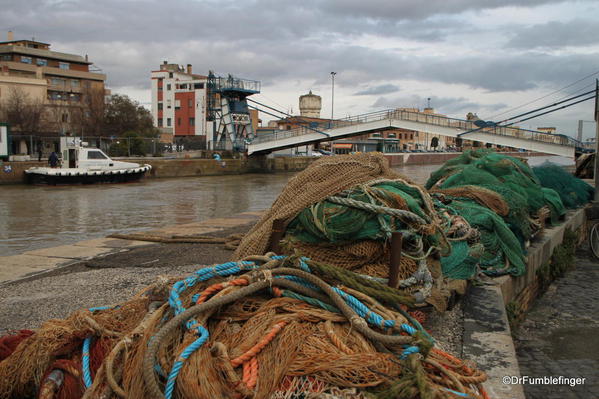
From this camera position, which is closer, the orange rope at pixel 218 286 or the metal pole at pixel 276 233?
the orange rope at pixel 218 286

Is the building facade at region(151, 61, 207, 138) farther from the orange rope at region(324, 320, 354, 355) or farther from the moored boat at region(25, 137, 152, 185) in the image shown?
the orange rope at region(324, 320, 354, 355)

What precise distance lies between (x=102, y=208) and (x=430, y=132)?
24.8 m

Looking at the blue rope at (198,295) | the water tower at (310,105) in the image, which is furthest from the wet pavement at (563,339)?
Result: the water tower at (310,105)

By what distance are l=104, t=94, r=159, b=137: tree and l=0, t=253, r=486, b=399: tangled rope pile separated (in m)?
52.5

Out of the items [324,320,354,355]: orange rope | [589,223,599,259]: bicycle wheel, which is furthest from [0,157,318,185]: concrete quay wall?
[324,320,354,355]: orange rope

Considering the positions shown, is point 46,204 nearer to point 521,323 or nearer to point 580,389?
point 521,323

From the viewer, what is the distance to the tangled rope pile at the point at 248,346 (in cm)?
216

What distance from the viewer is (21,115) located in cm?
4681

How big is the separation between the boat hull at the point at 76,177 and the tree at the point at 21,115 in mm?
20099

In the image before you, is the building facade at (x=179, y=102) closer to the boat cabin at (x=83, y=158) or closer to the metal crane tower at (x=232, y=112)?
the metal crane tower at (x=232, y=112)

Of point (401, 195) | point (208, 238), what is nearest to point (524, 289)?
point (401, 195)

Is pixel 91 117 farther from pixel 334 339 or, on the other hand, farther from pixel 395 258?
pixel 334 339

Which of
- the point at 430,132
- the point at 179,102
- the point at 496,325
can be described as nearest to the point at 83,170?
the point at 430,132

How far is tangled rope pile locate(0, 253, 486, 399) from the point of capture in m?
2.16
